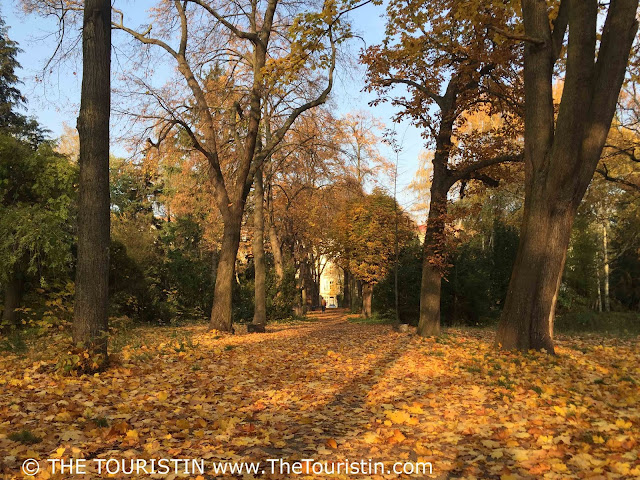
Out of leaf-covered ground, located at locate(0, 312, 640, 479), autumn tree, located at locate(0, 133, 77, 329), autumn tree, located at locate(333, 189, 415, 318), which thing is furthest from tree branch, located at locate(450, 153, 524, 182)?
autumn tree, located at locate(333, 189, 415, 318)

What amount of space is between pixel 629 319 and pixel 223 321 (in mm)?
17149

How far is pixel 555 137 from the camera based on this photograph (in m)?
7.49

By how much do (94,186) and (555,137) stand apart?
24.5 ft

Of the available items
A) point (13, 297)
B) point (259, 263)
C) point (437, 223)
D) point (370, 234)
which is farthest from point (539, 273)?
point (370, 234)

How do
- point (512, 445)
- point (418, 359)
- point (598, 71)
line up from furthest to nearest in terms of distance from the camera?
point (418, 359) → point (598, 71) → point (512, 445)

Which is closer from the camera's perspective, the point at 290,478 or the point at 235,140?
the point at 290,478

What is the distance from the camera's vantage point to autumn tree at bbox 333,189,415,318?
2489cm

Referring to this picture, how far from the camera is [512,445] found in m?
3.55

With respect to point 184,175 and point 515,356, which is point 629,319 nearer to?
point 515,356

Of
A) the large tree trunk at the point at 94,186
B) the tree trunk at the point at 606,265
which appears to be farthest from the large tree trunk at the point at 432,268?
the tree trunk at the point at 606,265

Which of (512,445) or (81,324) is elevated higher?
(81,324)

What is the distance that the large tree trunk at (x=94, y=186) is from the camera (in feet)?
19.6

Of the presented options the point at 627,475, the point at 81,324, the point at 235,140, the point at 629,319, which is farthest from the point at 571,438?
the point at 629,319

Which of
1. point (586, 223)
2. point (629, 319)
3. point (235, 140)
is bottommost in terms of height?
point (629, 319)
